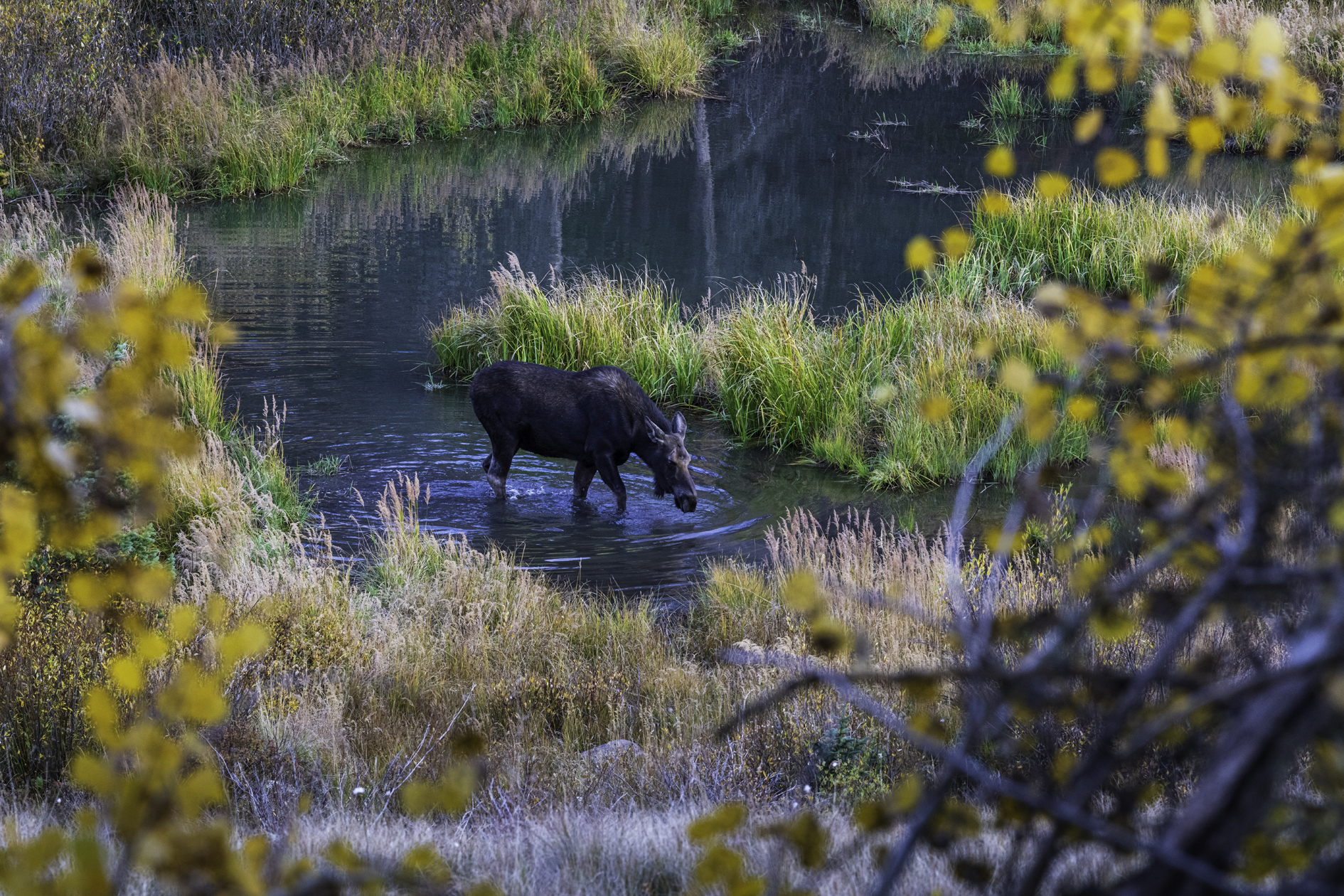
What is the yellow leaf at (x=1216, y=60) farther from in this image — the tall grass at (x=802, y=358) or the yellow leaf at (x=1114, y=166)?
the tall grass at (x=802, y=358)

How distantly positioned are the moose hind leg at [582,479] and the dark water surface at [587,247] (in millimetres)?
86

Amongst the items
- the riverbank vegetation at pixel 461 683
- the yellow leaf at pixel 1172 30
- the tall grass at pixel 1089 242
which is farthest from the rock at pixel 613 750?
the tall grass at pixel 1089 242

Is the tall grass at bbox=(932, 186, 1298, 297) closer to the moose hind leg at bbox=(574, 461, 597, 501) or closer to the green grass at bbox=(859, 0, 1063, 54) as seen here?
the moose hind leg at bbox=(574, 461, 597, 501)

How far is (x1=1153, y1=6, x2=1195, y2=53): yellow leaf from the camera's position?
1.99 m

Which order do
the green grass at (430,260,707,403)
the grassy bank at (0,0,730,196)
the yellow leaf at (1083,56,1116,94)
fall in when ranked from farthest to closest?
the grassy bank at (0,0,730,196) < the green grass at (430,260,707,403) < the yellow leaf at (1083,56,1116,94)

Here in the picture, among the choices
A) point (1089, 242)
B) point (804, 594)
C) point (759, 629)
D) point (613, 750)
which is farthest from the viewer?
point (1089, 242)

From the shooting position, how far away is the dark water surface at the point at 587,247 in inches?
356

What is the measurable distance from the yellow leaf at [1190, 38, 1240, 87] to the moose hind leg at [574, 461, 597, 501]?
7329 millimetres

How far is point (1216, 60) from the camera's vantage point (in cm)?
184

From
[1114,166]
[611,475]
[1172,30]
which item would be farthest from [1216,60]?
[611,475]

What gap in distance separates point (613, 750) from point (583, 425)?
13.6 feet

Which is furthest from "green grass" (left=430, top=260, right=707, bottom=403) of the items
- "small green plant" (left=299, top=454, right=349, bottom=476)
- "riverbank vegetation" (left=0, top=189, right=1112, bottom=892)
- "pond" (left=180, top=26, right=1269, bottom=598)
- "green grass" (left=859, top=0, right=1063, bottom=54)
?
"green grass" (left=859, top=0, right=1063, bottom=54)

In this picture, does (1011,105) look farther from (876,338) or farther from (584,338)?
(584,338)

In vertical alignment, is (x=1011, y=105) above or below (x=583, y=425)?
above
